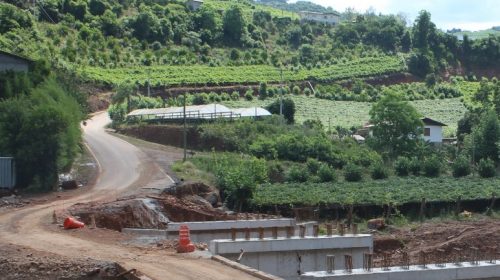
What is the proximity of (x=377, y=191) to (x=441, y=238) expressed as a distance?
747 cm

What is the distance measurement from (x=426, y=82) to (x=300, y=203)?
209 feet

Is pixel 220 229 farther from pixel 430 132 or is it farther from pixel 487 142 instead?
pixel 430 132

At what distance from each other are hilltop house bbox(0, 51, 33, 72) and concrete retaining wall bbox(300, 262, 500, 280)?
81.0 feet

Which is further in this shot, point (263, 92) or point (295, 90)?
point (295, 90)

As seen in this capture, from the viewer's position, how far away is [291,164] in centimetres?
5903

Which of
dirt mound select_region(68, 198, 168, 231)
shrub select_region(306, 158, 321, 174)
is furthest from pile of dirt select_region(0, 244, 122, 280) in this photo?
shrub select_region(306, 158, 321, 174)

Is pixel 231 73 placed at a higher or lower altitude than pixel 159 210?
higher

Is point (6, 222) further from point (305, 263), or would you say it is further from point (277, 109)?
point (277, 109)

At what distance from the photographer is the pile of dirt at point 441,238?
140 feet

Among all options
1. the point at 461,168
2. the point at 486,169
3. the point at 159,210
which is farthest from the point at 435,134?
the point at 159,210

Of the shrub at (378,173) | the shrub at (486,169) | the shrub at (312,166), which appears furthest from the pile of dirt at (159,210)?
the shrub at (486,169)

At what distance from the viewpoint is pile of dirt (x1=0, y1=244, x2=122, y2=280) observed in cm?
2362

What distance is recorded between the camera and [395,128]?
224 feet

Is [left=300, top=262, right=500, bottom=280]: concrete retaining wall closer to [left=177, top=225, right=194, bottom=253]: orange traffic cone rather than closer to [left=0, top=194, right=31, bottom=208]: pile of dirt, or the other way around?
[left=177, top=225, right=194, bottom=253]: orange traffic cone
